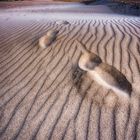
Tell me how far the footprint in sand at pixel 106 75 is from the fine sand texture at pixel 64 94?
0.06 metres

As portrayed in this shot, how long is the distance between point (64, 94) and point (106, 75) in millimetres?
508

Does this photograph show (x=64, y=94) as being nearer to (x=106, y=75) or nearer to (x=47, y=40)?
(x=106, y=75)

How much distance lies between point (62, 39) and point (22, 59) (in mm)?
894

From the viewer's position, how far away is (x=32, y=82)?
2916mm

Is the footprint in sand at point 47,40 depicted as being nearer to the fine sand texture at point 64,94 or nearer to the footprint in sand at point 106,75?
the fine sand texture at point 64,94

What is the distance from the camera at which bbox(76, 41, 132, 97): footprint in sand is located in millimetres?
2584

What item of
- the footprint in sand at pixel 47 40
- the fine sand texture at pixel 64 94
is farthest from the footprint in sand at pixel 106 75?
the footprint in sand at pixel 47 40

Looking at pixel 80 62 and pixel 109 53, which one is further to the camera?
pixel 109 53

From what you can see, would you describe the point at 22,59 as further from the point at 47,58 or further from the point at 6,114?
the point at 6,114

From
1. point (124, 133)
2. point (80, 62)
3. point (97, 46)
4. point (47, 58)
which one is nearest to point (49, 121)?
point (124, 133)

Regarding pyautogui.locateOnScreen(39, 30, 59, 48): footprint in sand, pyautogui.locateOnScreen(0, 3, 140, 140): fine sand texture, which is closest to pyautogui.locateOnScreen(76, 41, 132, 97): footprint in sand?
pyautogui.locateOnScreen(0, 3, 140, 140): fine sand texture

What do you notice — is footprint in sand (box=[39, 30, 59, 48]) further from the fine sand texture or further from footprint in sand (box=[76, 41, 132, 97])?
footprint in sand (box=[76, 41, 132, 97])

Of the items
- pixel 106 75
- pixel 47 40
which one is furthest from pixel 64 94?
pixel 47 40

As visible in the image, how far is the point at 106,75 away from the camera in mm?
2730
